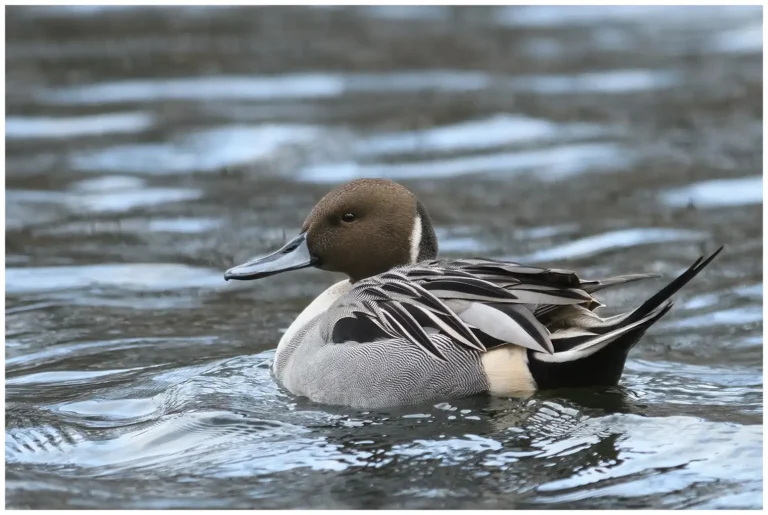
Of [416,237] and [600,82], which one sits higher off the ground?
[600,82]

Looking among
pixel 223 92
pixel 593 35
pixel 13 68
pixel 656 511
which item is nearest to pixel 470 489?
pixel 656 511

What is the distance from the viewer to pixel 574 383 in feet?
17.2

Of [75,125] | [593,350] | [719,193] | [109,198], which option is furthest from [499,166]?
[593,350]

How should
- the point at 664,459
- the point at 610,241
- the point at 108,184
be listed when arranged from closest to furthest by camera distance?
1. the point at 664,459
2. the point at 610,241
3. the point at 108,184

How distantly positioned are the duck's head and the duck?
14.1 inches

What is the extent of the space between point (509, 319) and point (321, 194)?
4.50 metres

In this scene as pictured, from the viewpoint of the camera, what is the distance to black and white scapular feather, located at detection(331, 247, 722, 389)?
201 inches

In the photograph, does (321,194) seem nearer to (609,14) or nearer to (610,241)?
(610,241)

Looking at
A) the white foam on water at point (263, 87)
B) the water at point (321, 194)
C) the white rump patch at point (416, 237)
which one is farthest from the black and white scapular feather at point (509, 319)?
the white foam on water at point (263, 87)

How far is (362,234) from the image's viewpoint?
19.6 feet

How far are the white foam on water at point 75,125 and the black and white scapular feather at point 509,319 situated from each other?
5968 millimetres

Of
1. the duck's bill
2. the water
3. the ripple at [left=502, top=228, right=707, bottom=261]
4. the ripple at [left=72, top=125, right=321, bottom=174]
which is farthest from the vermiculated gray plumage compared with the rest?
the ripple at [left=72, top=125, right=321, bottom=174]

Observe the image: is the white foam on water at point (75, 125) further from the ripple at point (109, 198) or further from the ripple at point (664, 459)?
the ripple at point (664, 459)

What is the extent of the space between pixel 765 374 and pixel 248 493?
2778 mm
